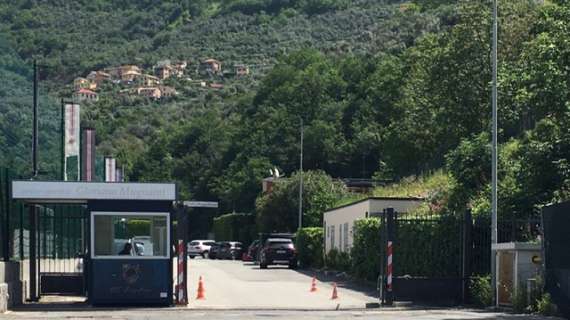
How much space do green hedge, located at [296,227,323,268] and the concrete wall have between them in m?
30.2

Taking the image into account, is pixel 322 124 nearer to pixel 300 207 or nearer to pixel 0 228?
pixel 300 207

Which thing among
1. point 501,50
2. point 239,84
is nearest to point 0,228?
point 501,50

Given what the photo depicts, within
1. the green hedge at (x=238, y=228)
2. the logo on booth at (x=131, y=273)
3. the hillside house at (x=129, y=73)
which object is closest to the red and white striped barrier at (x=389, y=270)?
the logo on booth at (x=131, y=273)

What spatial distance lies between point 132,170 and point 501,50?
70.9 meters

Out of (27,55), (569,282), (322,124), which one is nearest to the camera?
(569,282)

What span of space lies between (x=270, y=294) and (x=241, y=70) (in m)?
137

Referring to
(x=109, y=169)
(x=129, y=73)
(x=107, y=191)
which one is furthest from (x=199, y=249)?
(x=129, y=73)

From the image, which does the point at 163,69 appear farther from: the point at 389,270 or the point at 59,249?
the point at 389,270

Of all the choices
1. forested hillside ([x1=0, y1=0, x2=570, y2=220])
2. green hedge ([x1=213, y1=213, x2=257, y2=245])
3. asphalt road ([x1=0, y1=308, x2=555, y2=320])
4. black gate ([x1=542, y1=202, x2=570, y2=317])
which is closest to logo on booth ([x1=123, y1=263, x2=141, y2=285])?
asphalt road ([x1=0, y1=308, x2=555, y2=320])

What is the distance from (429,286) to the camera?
27.3m

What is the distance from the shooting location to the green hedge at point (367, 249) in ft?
115

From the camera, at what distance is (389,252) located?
26.9m

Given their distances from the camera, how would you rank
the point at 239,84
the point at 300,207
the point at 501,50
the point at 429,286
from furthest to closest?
the point at 239,84
the point at 300,207
the point at 501,50
the point at 429,286

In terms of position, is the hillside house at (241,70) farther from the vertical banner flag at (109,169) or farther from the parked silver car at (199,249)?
the vertical banner flag at (109,169)
